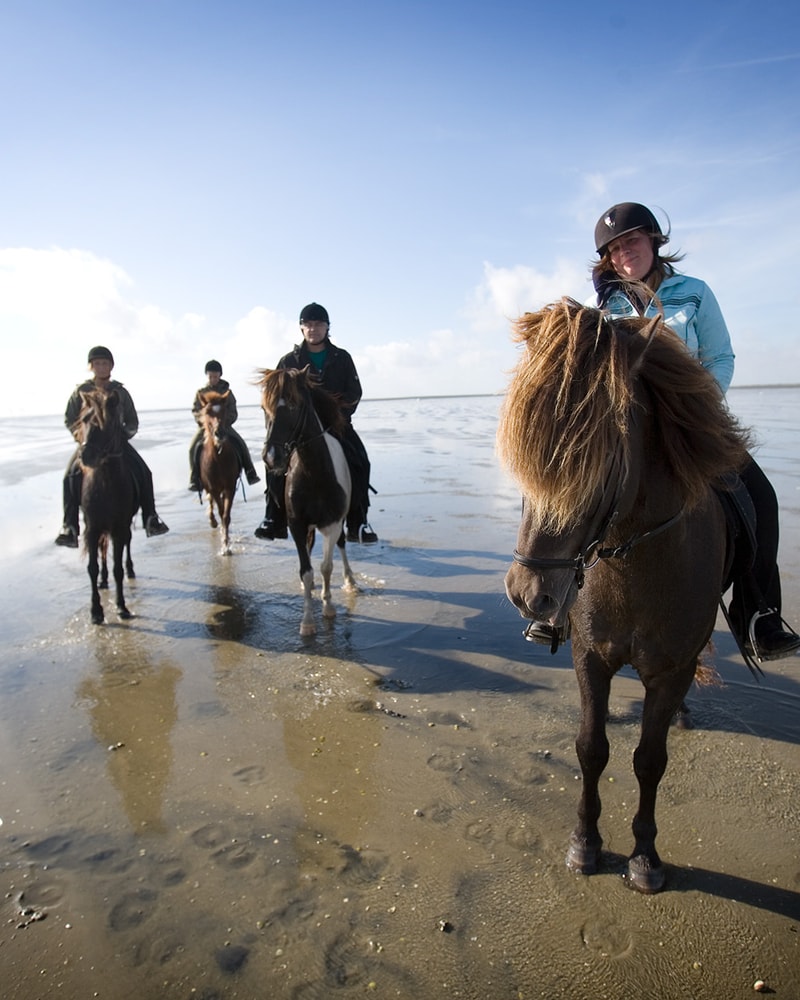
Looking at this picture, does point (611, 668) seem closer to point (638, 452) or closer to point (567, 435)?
point (638, 452)

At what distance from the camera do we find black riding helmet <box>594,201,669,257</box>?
309cm

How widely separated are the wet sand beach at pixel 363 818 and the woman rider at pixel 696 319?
3.46 ft

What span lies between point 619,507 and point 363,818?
92.0 inches

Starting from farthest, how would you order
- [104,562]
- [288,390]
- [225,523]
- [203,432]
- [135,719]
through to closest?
[203,432], [225,523], [104,562], [288,390], [135,719]

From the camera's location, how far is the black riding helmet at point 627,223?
3.09 meters

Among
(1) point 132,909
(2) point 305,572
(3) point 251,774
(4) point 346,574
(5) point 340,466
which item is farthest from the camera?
(4) point 346,574

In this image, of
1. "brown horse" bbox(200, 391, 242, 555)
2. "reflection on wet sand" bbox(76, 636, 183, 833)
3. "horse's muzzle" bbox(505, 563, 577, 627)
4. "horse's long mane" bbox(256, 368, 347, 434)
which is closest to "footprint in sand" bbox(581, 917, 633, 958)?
"horse's muzzle" bbox(505, 563, 577, 627)

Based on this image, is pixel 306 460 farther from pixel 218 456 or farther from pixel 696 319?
pixel 218 456

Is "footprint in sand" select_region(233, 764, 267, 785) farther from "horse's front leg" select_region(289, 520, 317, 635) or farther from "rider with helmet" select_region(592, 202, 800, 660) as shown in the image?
"rider with helmet" select_region(592, 202, 800, 660)

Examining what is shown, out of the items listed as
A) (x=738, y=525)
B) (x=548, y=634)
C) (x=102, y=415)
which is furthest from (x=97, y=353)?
(x=738, y=525)

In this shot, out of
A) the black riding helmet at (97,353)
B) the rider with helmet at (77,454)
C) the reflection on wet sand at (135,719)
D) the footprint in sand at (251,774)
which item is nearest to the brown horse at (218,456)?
the rider with helmet at (77,454)

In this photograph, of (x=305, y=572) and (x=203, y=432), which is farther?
(x=203, y=432)

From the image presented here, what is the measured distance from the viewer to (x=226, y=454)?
10.4m

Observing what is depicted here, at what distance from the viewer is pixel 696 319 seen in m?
3.03
